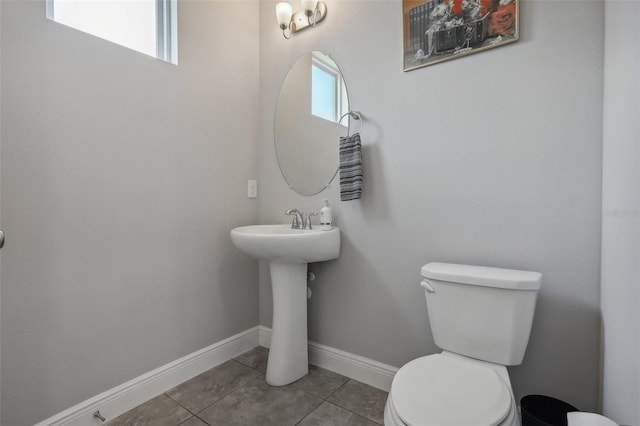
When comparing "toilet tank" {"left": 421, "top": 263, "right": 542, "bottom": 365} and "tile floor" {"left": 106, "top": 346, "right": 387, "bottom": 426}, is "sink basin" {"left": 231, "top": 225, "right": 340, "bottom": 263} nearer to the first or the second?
"toilet tank" {"left": 421, "top": 263, "right": 542, "bottom": 365}

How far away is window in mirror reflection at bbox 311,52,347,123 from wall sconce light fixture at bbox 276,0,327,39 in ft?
0.64

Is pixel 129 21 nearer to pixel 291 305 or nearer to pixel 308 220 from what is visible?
pixel 308 220

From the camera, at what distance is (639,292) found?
0.70 m

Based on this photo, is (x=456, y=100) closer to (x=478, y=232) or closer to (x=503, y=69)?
(x=503, y=69)

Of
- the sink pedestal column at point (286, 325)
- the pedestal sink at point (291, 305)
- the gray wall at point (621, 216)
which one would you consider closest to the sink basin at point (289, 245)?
the pedestal sink at point (291, 305)

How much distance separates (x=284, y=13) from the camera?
1.84 metres

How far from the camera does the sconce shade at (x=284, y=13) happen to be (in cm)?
183

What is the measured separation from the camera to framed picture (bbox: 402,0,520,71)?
4.28 feet

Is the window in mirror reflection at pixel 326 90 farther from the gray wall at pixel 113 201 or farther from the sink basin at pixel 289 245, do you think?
the sink basin at pixel 289 245

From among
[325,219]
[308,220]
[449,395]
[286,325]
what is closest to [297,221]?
[308,220]

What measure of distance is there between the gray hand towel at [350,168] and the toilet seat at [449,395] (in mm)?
836

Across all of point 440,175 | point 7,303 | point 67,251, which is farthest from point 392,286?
point 7,303

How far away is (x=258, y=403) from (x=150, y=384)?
55 cm

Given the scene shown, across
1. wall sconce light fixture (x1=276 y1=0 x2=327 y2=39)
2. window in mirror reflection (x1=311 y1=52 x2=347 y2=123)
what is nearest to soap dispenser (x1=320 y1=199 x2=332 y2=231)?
window in mirror reflection (x1=311 y1=52 x2=347 y2=123)
